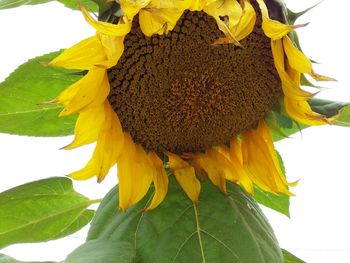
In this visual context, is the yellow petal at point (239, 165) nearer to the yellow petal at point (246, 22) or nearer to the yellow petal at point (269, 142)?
the yellow petal at point (269, 142)

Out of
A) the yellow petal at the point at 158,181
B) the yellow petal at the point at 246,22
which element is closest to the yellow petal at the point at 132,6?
the yellow petal at the point at 246,22

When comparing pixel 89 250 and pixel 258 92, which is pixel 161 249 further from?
pixel 258 92

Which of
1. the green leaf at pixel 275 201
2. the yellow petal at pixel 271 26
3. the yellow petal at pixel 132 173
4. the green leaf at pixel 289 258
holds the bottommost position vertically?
the green leaf at pixel 289 258

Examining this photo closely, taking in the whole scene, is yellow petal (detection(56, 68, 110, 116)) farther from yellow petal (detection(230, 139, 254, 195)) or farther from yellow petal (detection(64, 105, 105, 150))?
yellow petal (detection(230, 139, 254, 195))

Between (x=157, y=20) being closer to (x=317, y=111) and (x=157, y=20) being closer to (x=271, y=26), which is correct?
(x=271, y=26)

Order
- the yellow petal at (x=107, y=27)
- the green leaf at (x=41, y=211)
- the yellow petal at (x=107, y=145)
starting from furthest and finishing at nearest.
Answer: the green leaf at (x=41, y=211), the yellow petal at (x=107, y=145), the yellow petal at (x=107, y=27)

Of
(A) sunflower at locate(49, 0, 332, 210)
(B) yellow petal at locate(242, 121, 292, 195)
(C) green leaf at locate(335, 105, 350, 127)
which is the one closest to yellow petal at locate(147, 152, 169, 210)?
(A) sunflower at locate(49, 0, 332, 210)

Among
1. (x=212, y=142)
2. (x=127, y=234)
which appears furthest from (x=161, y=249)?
(x=212, y=142)

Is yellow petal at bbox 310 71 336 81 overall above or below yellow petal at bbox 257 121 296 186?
above
